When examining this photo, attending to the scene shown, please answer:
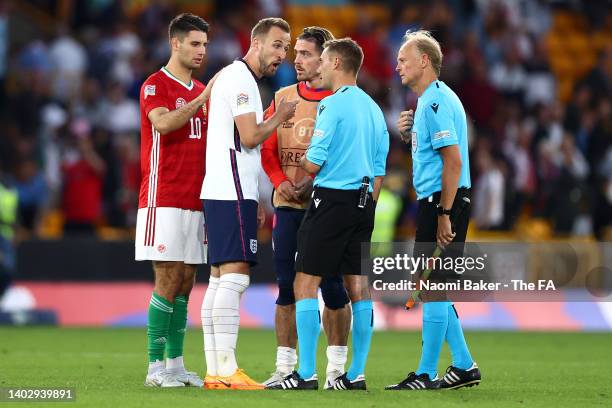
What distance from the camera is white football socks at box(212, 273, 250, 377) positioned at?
8.93 m

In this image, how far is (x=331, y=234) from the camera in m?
8.79

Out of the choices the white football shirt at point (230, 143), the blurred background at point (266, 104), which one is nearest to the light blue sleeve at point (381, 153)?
the white football shirt at point (230, 143)

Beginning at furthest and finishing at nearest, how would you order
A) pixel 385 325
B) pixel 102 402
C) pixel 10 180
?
pixel 10 180, pixel 385 325, pixel 102 402

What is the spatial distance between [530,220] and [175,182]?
10.5 m

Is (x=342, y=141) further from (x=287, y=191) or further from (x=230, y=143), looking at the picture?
(x=230, y=143)

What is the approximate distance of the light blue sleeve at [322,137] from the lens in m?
8.75

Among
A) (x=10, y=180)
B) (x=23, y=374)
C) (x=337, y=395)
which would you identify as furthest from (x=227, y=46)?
(x=337, y=395)

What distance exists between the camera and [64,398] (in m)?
8.32

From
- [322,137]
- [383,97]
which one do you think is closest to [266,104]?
[383,97]

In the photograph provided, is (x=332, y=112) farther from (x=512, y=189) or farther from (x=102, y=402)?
(x=512, y=189)

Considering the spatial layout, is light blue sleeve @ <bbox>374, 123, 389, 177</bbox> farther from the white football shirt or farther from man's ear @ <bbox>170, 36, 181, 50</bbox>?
man's ear @ <bbox>170, 36, 181, 50</bbox>

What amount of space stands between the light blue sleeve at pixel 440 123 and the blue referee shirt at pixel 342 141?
46cm

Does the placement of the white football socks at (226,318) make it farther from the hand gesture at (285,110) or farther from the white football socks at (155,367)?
the hand gesture at (285,110)

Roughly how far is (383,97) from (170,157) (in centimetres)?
1102
